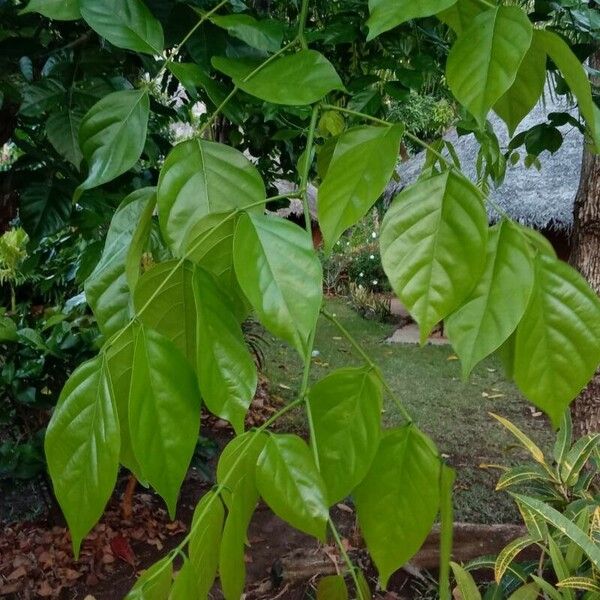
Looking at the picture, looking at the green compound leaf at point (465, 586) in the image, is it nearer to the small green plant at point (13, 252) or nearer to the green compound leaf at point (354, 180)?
the green compound leaf at point (354, 180)

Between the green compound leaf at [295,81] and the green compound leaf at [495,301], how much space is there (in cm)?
13

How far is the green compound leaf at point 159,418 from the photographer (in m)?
0.30

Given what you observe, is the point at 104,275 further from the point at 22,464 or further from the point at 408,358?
the point at 408,358

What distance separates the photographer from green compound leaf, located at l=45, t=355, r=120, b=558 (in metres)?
0.29

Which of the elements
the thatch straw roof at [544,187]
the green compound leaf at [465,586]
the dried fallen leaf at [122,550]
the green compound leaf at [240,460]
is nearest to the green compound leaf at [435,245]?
the green compound leaf at [240,460]

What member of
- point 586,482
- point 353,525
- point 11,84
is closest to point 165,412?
point 11,84

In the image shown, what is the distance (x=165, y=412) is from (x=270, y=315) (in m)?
0.07

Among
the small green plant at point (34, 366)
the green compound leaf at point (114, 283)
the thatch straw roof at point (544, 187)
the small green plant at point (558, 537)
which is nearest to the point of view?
the green compound leaf at point (114, 283)

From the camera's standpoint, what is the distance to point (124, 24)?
1.43 feet

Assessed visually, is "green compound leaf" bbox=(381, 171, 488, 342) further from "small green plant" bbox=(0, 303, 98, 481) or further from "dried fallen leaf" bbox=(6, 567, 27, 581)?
"dried fallen leaf" bbox=(6, 567, 27, 581)

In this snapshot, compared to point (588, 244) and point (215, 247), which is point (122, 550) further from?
point (215, 247)

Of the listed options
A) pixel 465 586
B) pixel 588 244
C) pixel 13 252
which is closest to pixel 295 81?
pixel 465 586

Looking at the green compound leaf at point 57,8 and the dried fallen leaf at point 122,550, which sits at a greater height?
the green compound leaf at point 57,8

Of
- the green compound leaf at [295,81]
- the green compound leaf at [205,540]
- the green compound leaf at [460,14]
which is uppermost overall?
the green compound leaf at [460,14]
